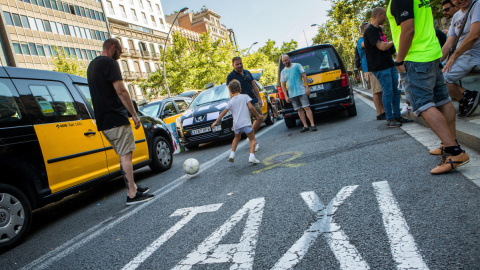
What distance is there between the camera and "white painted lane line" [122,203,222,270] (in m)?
2.65

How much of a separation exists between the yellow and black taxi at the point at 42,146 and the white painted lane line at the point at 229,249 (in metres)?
2.27

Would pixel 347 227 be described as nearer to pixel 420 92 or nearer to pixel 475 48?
pixel 420 92

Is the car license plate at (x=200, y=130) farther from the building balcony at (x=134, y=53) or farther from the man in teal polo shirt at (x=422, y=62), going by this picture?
the building balcony at (x=134, y=53)

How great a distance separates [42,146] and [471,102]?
596 cm

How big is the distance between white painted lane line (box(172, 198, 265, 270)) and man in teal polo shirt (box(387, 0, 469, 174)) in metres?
1.95

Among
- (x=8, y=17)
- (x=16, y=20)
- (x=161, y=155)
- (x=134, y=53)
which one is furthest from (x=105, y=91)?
(x=134, y=53)

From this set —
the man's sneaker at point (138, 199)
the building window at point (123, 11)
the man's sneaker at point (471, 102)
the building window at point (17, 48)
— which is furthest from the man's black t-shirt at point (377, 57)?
the building window at point (123, 11)

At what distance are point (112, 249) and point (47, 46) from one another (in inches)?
1690

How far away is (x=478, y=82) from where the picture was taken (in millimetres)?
5090

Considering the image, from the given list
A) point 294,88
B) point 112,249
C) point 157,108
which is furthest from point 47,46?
point 112,249

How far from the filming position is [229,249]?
2.56 meters

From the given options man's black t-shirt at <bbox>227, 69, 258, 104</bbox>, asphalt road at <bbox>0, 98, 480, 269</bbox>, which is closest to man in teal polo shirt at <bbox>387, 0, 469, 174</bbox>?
asphalt road at <bbox>0, 98, 480, 269</bbox>

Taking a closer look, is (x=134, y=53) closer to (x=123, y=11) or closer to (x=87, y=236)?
(x=123, y=11)

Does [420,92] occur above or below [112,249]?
above
